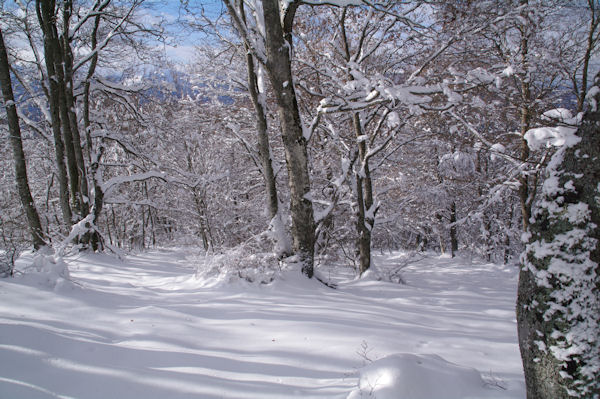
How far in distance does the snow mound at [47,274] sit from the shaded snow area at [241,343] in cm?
1

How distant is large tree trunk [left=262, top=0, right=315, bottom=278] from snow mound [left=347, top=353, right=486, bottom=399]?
2891mm

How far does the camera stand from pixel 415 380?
179 centimetres

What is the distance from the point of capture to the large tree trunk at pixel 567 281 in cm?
148

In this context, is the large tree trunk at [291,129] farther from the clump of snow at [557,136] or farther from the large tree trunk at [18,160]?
the large tree trunk at [18,160]

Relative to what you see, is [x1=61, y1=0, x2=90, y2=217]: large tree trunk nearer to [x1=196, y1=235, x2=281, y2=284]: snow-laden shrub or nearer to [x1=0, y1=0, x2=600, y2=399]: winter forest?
[x1=0, y1=0, x2=600, y2=399]: winter forest

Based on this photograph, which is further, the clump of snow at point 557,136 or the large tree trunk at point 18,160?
the large tree trunk at point 18,160

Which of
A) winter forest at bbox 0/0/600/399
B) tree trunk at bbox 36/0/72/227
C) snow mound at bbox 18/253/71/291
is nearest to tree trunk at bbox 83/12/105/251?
winter forest at bbox 0/0/600/399

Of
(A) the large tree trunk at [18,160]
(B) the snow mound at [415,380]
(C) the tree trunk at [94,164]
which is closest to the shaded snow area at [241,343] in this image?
(B) the snow mound at [415,380]

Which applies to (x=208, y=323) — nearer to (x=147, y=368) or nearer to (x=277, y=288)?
(x=147, y=368)

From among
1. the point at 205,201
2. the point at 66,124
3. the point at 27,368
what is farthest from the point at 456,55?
the point at 205,201

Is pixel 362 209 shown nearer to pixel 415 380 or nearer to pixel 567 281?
pixel 415 380

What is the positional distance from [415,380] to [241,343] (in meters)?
1.35

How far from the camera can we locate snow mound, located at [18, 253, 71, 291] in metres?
3.37

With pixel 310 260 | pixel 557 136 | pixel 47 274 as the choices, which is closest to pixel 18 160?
pixel 47 274
